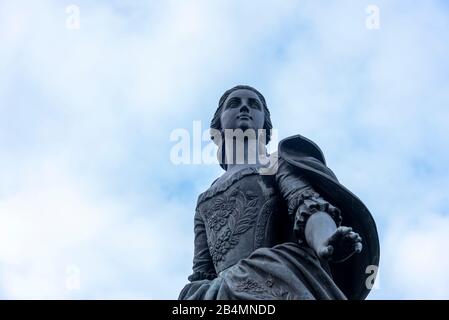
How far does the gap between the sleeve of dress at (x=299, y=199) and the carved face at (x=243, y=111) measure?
1168 millimetres

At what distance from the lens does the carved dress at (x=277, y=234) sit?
1378 cm

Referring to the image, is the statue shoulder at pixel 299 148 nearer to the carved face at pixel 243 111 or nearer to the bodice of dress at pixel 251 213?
the bodice of dress at pixel 251 213

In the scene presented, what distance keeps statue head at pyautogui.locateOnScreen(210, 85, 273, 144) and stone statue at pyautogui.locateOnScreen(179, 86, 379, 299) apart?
17 mm

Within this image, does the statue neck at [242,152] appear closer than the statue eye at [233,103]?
Yes

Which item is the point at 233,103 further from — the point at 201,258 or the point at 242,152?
the point at 201,258

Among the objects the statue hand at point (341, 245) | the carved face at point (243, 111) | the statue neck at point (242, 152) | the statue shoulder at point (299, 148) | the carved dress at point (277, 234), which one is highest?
the carved face at point (243, 111)

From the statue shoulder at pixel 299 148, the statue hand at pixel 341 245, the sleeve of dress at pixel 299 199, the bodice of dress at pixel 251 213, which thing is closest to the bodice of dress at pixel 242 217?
the bodice of dress at pixel 251 213

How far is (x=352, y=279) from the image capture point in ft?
48.4

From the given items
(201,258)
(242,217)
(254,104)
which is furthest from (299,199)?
(254,104)

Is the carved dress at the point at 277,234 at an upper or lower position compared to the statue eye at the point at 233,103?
lower
